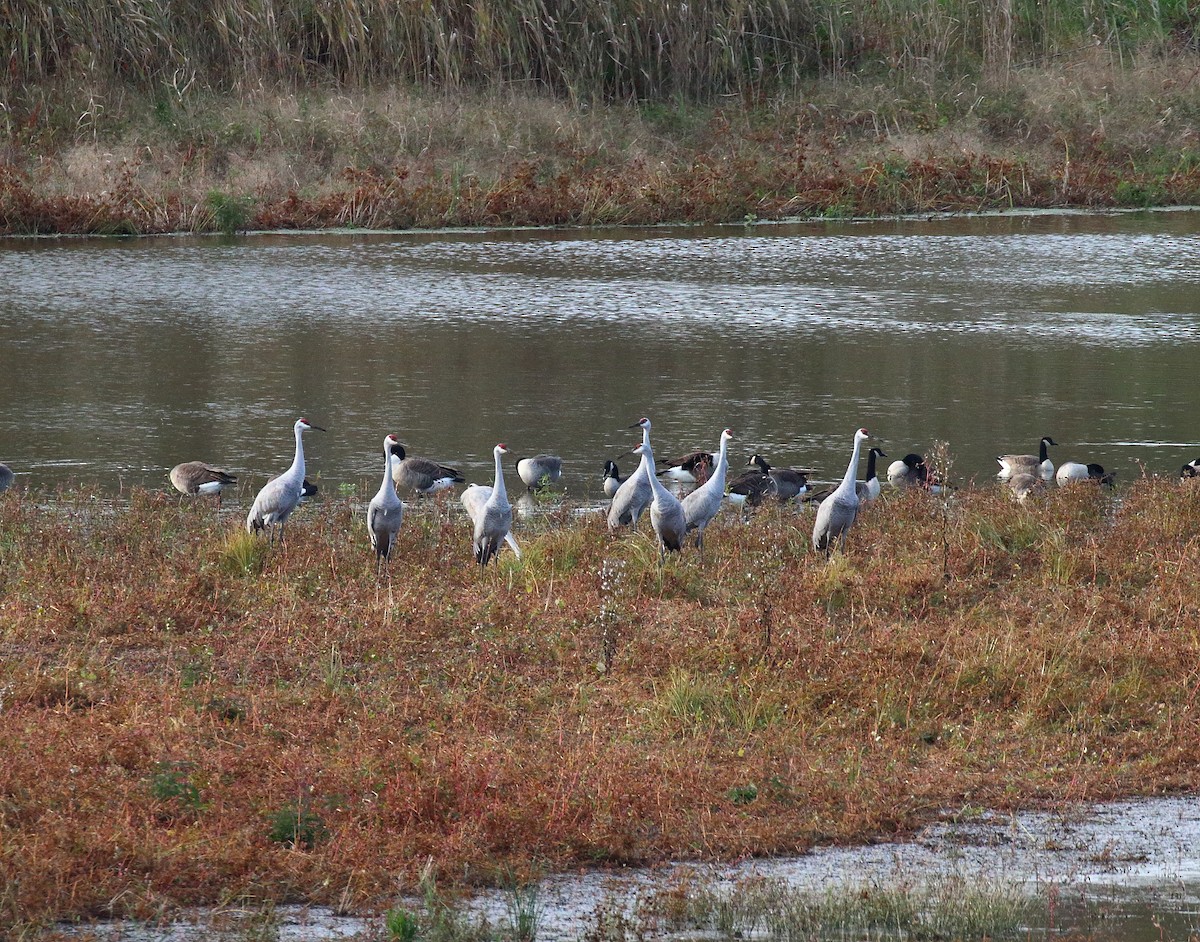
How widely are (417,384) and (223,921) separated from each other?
11.2 meters

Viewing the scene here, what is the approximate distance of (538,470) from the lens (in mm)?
12781

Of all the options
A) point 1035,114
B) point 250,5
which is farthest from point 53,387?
point 1035,114

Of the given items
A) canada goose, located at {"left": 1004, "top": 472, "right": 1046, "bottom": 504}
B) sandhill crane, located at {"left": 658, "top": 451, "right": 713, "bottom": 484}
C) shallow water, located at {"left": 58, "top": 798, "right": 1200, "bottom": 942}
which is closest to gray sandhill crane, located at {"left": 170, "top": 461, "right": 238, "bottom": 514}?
sandhill crane, located at {"left": 658, "top": 451, "right": 713, "bottom": 484}

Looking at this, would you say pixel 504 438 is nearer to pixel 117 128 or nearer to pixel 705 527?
pixel 705 527

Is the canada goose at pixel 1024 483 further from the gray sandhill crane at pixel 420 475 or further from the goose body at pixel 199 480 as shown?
the goose body at pixel 199 480

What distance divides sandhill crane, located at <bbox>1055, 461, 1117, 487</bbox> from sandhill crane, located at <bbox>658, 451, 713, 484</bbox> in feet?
8.44

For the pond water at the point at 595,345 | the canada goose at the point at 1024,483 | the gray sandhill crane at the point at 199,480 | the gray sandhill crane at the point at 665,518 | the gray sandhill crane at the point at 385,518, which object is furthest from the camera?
the pond water at the point at 595,345

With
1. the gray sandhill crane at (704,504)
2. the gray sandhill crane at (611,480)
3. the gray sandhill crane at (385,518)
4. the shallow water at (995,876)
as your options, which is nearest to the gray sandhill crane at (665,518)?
the gray sandhill crane at (704,504)

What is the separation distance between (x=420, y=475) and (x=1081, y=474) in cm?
483

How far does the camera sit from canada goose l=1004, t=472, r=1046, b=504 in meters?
12.0

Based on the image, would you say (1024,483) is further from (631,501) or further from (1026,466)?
(631,501)

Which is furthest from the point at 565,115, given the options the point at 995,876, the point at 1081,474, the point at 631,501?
the point at 995,876

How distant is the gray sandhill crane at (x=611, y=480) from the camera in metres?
12.4

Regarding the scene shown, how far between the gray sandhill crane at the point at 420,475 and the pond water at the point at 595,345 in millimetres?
420
